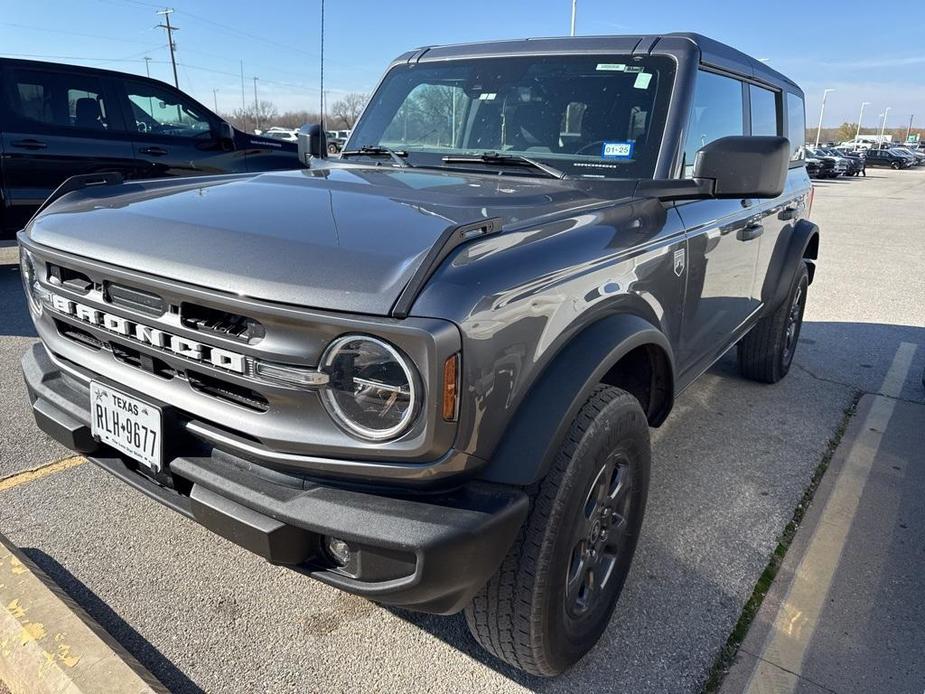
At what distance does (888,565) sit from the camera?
262 cm

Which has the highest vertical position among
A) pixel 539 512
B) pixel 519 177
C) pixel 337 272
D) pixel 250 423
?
pixel 519 177

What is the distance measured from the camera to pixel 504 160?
2.72 metres

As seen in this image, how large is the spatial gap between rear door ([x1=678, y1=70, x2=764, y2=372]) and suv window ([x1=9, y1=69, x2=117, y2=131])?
5.98 meters

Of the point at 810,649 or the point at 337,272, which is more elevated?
the point at 337,272

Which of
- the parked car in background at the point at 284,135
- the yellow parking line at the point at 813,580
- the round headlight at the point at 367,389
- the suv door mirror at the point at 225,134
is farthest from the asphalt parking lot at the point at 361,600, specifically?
the suv door mirror at the point at 225,134

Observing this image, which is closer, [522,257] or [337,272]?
[337,272]

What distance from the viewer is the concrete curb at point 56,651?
1851mm

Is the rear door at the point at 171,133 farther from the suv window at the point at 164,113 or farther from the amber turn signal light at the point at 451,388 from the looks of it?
the amber turn signal light at the point at 451,388

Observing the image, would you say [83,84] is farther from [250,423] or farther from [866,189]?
[866,189]

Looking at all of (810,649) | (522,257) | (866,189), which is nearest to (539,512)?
(522,257)

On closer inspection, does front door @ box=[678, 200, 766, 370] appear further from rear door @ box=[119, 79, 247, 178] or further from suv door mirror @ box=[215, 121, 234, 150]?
suv door mirror @ box=[215, 121, 234, 150]

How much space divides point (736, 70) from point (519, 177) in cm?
139

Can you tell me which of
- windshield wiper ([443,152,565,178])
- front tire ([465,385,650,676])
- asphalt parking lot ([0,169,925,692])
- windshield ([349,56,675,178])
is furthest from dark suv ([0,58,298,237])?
front tire ([465,385,650,676])

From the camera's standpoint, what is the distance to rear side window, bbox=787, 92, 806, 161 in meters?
4.26
